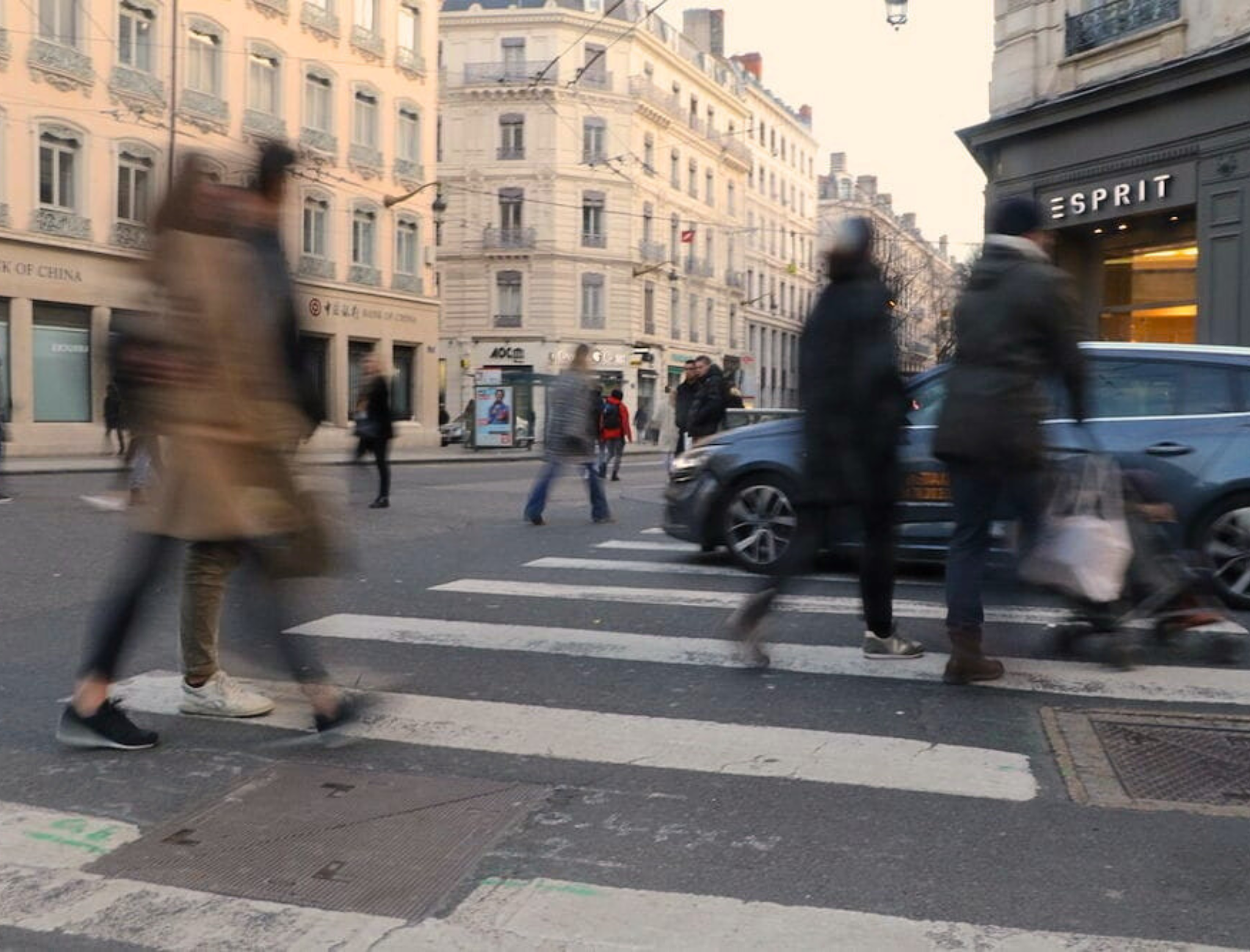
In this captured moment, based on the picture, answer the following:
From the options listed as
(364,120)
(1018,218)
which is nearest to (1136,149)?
(1018,218)

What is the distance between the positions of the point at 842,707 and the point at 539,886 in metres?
2.07

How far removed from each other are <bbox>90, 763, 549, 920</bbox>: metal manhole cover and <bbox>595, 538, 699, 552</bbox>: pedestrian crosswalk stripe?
6301mm

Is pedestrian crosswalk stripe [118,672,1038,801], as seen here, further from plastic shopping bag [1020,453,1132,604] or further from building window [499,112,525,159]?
building window [499,112,525,159]

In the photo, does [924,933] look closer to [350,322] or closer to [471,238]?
[350,322]

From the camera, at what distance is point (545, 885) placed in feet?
10.5

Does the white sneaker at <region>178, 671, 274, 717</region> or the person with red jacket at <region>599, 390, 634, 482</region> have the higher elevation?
the person with red jacket at <region>599, 390, 634, 482</region>

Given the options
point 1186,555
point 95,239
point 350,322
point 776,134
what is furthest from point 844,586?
point 776,134

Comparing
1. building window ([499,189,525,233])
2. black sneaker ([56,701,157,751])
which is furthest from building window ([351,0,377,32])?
black sneaker ([56,701,157,751])

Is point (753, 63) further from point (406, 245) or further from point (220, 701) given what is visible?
point (220, 701)

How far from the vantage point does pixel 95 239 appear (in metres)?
29.4

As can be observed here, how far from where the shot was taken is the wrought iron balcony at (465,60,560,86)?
177 feet

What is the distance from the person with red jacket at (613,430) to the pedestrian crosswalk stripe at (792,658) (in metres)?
13.0

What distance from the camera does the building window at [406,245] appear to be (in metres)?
39.8

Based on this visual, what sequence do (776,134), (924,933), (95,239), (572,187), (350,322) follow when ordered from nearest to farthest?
(924,933), (95,239), (350,322), (572,187), (776,134)
